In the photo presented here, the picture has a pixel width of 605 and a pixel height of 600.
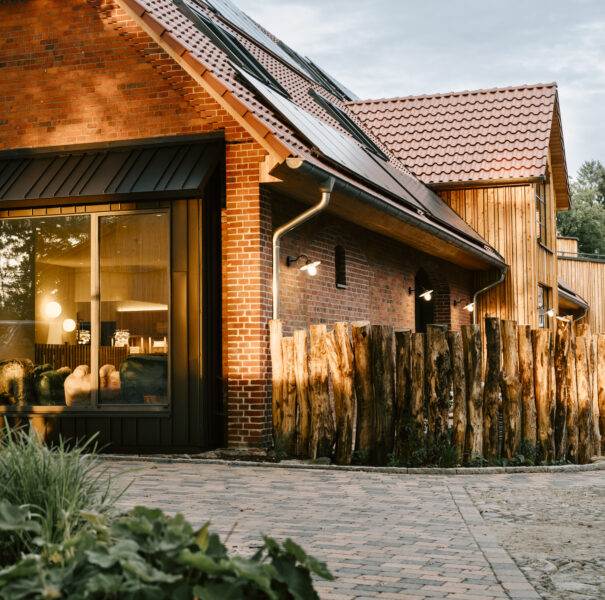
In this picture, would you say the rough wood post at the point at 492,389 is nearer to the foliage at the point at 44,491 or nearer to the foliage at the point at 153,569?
the foliage at the point at 44,491

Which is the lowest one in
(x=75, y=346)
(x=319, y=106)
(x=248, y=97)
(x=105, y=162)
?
(x=75, y=346)

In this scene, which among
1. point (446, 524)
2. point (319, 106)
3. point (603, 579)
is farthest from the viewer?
point (319, 106)

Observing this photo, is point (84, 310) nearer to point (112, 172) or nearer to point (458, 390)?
point (112, 172)

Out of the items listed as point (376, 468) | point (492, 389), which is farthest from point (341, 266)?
point (376, 468)

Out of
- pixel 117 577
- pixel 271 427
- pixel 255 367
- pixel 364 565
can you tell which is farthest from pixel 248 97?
pixel 117 577

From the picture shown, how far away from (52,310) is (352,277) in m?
4.63

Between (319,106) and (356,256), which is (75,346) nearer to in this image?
(356,256)

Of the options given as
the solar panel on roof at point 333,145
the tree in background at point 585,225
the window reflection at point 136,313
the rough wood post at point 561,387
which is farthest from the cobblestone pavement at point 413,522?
the tree in background at point 585,225

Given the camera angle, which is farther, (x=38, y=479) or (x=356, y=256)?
(x=356, y=256)

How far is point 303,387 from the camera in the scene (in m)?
8.91

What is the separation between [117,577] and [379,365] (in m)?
6.20

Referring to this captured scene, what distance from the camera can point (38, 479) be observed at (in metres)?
3.94

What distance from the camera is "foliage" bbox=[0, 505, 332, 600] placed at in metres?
2.69

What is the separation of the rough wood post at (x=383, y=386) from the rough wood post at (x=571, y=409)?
1.94 m
